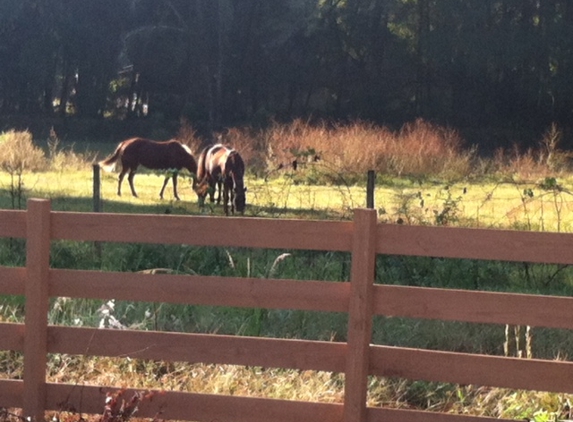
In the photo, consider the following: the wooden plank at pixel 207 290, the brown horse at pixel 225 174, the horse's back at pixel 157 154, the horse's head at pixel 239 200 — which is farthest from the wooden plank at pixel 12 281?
the horse's back at pixel 157 154

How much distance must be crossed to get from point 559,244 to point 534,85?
137 feet

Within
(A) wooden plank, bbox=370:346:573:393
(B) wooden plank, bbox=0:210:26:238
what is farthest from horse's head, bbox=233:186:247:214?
(A) wooden plank, bbox=370:346:573:393

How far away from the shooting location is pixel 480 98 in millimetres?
46375

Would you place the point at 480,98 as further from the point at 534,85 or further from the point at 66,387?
the point at 66,387

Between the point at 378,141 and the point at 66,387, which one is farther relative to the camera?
the point at 378,141

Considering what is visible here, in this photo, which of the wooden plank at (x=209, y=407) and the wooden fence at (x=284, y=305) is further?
the wooden plank at (x=209, y=407)

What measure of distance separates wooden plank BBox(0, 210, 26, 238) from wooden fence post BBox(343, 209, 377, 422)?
1830mm

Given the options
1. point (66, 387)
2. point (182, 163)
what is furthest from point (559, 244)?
point (182, 163)

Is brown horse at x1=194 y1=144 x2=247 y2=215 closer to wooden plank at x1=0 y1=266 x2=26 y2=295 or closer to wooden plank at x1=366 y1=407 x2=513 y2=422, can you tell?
wooden plank at x1=0 y1=266 x2=26 y2=295

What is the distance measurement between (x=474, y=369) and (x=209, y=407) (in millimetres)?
1410

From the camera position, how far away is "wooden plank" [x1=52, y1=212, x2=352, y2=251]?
4.98 m

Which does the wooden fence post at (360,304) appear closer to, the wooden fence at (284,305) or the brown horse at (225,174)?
the wooden fence at (284,305)

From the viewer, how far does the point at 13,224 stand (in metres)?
5.28

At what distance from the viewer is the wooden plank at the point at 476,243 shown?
191 inches
